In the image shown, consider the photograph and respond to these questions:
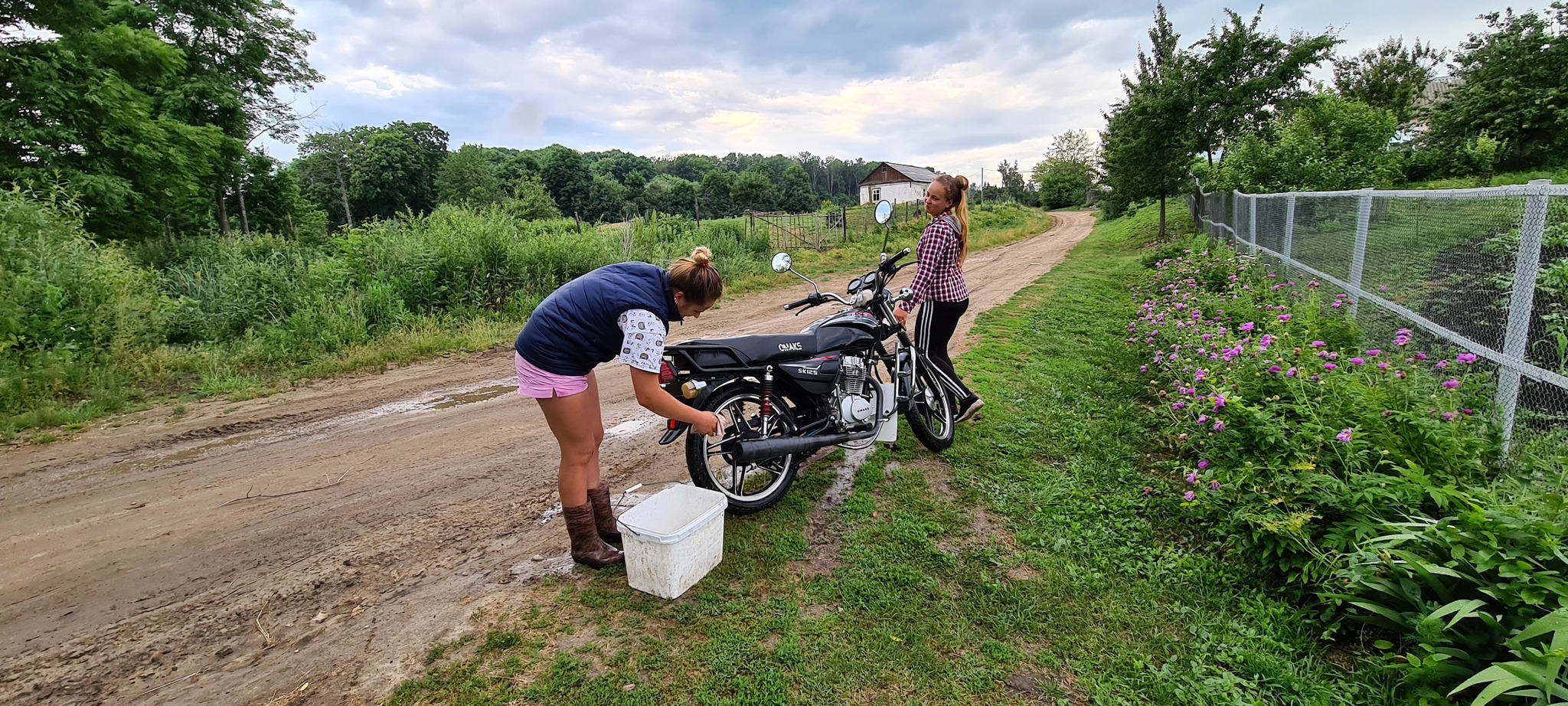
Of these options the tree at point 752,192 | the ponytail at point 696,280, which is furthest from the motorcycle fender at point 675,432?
the tree at point 752,192

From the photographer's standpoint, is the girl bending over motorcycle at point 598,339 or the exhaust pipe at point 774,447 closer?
the girl bending over motorcycle at point 598,339

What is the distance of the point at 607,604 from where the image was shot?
2.71 meters

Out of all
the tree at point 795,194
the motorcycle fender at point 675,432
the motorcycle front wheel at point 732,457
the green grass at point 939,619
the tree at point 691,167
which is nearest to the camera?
the green grass at point 939,619

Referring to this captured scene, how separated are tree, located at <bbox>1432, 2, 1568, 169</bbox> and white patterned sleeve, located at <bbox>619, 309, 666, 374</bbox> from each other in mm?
23511

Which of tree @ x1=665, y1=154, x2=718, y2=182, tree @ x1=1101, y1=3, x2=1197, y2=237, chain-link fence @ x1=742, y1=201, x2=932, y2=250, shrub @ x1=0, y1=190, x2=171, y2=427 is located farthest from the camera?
tree @ x1=665, y1=154, x2=718, y2=182

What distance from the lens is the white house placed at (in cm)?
6844

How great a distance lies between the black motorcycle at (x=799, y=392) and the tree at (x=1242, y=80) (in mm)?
15145

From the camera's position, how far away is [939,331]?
4488 millimetres

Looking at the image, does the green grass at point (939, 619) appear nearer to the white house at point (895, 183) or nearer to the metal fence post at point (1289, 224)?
the metal fence post at point (1289, 224)

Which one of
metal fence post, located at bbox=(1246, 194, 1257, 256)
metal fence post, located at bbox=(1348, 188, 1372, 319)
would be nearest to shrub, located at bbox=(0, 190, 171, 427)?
metal fence post, located at bbox=(1348, 188, 1372, 319)

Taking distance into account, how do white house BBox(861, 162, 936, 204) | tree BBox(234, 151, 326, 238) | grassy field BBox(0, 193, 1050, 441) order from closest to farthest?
1. grassy field BBox(0, 193, 1050, 441)
2. tree BBox(234, 151, 326, 238)
3. white house BBox(861, 162, 936, 204)

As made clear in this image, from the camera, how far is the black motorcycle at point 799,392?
3234 mm

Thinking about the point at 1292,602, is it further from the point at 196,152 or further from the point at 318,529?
the point at 196,152

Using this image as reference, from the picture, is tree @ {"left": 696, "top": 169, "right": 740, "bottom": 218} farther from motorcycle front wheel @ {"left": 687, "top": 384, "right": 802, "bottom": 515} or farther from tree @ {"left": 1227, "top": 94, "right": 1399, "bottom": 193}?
motorcycle front wheel @ {"left": 687, "top": 384, "right": 802, "bottom": 515}
